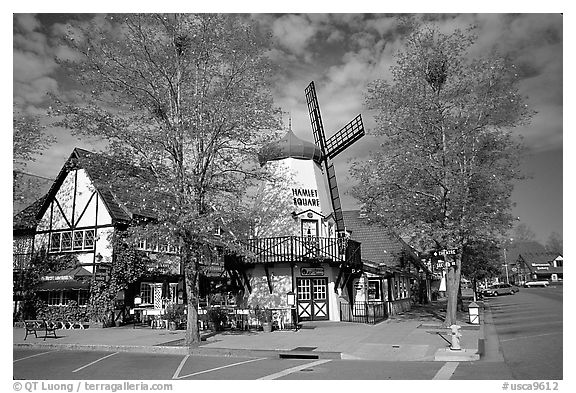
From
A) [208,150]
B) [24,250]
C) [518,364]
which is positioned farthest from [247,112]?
[24,250]

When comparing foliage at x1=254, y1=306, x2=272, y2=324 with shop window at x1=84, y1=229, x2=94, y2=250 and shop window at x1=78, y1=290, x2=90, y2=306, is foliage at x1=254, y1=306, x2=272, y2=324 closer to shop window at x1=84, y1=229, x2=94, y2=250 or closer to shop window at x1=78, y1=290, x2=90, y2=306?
shop window at x1=78, y1=290, x2=90, y2=306

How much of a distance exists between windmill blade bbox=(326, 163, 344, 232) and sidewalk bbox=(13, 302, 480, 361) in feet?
17.9

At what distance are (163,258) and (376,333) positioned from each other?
10252mm

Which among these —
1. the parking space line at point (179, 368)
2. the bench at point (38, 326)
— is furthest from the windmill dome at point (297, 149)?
the parking space line at point (179, 368)

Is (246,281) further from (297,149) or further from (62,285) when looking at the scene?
(62,285)

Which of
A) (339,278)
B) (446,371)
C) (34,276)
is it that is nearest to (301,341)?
(446,371)

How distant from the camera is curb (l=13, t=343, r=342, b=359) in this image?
12.0m

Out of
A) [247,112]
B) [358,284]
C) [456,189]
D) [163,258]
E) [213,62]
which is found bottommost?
[358,284]

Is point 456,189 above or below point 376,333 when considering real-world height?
above

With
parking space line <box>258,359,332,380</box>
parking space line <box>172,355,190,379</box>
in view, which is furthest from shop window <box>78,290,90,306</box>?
parking space line <box>258,359,332,380</box>

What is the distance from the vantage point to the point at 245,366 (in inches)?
425

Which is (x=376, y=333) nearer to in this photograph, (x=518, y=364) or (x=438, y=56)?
(x=518, y=364)

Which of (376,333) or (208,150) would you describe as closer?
(208,150)

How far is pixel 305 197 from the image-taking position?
21.6 m
